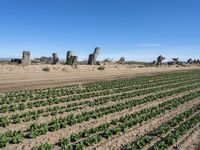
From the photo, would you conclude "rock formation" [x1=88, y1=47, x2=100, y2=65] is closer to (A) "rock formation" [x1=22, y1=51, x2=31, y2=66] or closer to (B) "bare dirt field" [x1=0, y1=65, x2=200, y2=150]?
(A) "rock formation" [x1=22, y1=51, x2=31, y2=66]

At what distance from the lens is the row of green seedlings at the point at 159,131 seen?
48.8 feet

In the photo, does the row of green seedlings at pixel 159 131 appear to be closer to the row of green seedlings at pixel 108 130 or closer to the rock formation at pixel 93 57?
the row of green seedlings at pixel 108 130

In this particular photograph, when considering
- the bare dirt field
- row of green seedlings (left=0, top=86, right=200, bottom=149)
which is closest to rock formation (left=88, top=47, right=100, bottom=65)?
the bare dirt field

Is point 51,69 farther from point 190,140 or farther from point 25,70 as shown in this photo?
point 190,140

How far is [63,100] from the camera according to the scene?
1037 inches

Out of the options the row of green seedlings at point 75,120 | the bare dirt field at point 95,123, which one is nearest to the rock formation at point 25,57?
the bare dirt field at point 95,123

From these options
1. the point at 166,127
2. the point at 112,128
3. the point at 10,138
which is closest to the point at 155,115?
the point at 166,127

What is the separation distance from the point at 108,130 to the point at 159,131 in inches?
107

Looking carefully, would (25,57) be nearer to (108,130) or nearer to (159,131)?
(108,130)

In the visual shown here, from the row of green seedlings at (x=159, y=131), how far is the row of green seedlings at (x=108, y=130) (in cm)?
140

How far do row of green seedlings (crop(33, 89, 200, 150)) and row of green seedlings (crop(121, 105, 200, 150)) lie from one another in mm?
1402

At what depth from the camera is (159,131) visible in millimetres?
17406


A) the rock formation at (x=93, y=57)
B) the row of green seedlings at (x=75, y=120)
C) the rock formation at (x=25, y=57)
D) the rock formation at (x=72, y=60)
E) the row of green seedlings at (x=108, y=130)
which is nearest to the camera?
the row of green seedlings at (x=108, y=130)

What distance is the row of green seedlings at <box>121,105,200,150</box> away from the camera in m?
14.9
